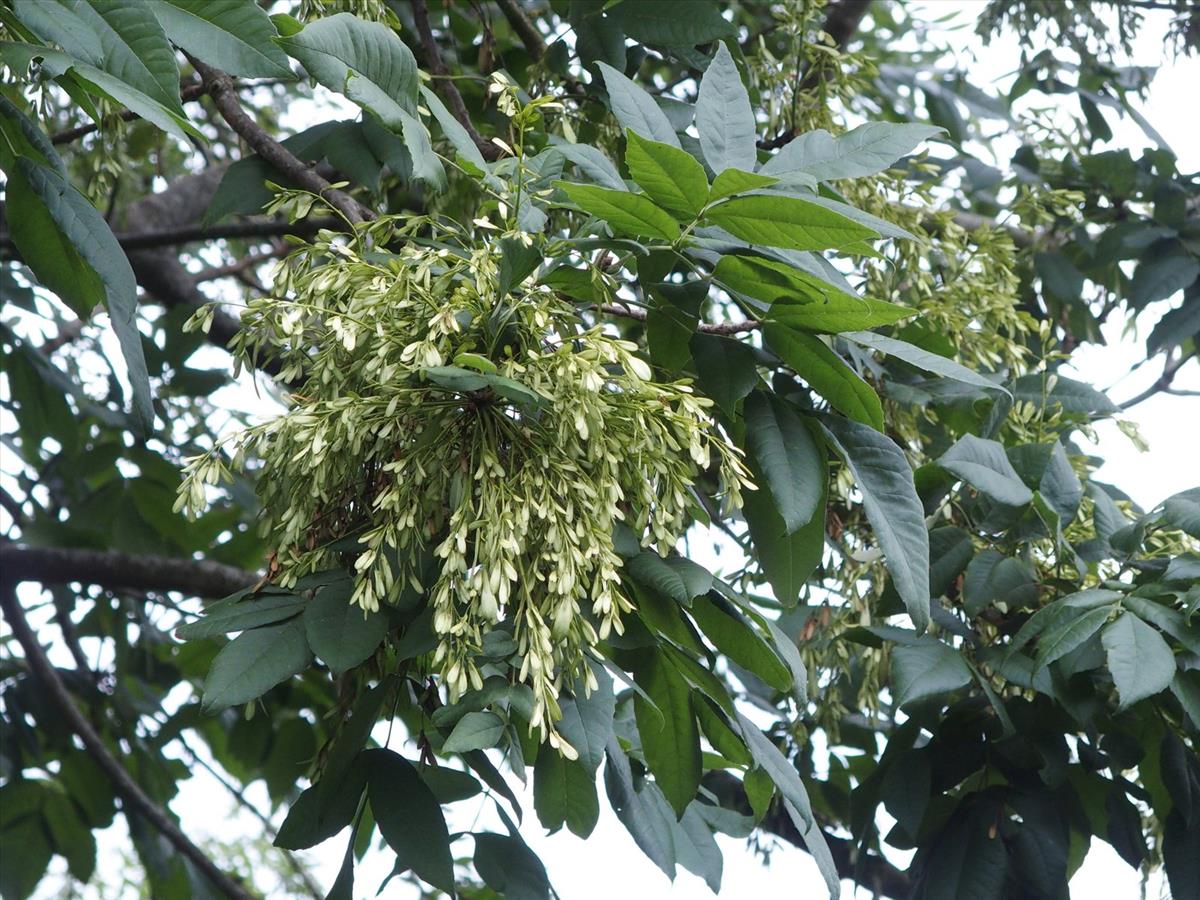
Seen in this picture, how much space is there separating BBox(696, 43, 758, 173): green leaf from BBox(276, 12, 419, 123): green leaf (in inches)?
9.8

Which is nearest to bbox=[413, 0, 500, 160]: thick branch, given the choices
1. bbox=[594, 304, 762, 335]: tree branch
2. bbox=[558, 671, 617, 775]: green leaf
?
bbox=[594, 304, 762, 335]: tree branch

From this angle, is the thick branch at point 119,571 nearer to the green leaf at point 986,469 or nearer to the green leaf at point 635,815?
the green leaf at point 635,815

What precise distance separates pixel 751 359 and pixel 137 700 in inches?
80.3

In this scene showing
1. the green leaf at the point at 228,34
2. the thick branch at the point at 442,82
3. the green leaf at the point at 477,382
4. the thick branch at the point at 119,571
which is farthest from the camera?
the thick branch at the point at 119,571

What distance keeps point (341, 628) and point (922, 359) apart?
54cm

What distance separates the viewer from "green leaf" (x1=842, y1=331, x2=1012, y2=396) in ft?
3.57

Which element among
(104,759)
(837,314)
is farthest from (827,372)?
(104,759)

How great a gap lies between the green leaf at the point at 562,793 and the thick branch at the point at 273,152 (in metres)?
0.62

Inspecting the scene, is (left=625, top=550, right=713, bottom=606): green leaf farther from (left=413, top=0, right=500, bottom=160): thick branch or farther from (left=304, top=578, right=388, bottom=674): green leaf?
(left=413, top=0, right=500, bottom=160): thick branch

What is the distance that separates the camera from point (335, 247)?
110 cm

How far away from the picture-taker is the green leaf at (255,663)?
3.14ft

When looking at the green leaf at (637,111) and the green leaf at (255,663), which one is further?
the green leaf at (637,111)

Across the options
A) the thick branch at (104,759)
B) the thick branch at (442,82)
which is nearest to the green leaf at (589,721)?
the thick branch at (442,82)

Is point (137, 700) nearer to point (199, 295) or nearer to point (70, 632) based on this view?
point (70, 632)
